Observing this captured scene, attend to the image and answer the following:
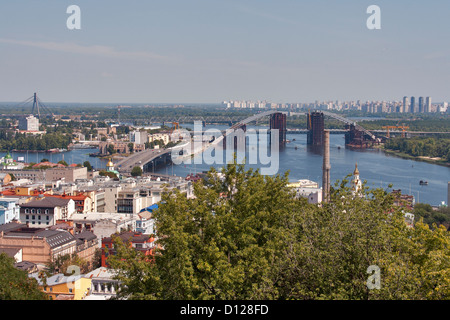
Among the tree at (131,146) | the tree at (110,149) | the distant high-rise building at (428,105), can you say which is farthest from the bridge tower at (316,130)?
the distant high-rise building at (428,105)

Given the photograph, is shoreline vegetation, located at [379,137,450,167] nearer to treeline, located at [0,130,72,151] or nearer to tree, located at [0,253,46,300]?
treeline, located at [0,130,72,151]

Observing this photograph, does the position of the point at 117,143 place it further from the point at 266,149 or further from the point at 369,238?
the point at 369,238

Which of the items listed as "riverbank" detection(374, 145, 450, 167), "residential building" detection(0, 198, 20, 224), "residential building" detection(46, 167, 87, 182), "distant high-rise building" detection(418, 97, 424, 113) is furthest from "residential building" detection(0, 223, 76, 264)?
"distant high-rise building" detection(418, 97, 424, 113)

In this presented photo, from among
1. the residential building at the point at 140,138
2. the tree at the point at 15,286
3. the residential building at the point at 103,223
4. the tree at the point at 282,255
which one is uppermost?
the tree at the point at 282,255

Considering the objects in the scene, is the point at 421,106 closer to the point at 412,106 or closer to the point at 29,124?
the point at 412,106

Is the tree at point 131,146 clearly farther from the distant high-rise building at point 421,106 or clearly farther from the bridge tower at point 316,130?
the distant high-rise building at point 421,106
